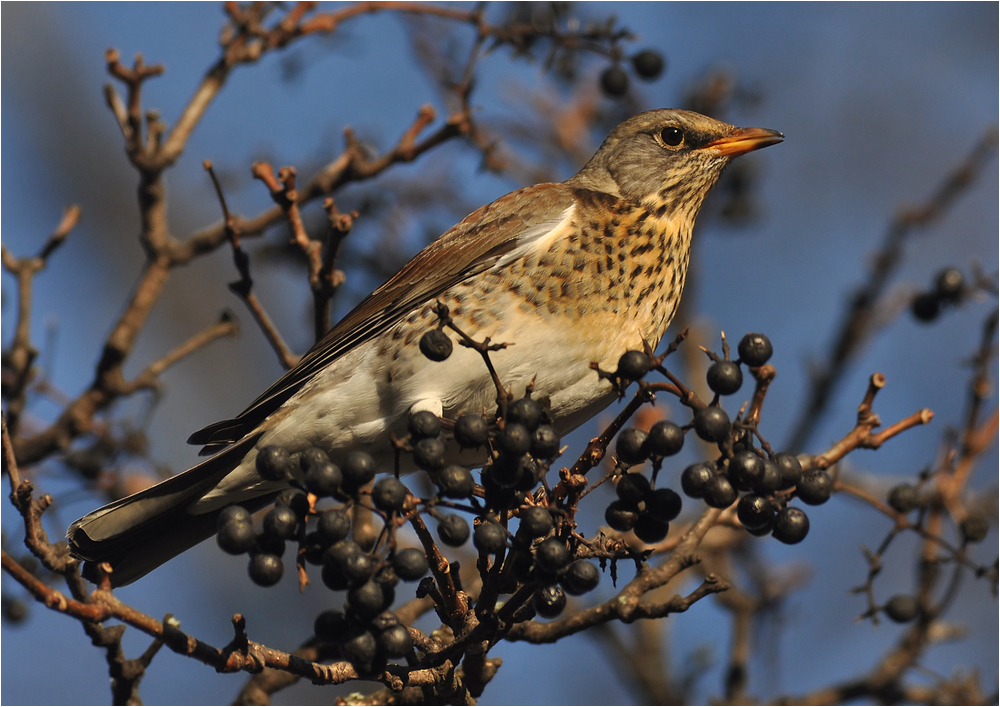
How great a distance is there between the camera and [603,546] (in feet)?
6.90

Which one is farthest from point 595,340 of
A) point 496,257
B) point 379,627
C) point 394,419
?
point 379,627

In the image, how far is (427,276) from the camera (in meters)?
3.39

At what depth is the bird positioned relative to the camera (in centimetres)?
303

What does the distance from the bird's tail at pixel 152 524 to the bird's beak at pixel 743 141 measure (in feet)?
6.50

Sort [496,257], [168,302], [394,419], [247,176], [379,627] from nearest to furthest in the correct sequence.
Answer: [379,627] → [394,419] → [496,257] → [247,176] → [168,302]

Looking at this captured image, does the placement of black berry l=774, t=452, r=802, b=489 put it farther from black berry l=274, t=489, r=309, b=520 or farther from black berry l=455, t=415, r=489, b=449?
black berry l=274, t=489, r=309, b=520

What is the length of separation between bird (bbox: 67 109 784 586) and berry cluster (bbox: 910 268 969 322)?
2.99 feet

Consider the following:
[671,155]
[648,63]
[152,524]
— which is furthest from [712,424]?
[648,63]

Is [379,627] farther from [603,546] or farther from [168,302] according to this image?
[168,302]

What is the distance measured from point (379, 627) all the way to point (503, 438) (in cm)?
47

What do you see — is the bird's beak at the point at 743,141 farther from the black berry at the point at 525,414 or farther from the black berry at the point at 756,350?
the black berry at the point at 525,414

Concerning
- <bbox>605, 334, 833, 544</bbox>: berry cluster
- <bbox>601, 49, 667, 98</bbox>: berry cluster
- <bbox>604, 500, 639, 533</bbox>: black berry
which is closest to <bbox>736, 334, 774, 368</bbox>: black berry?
<bbox>605, 334, 833, 544</bbox>: berry cluster

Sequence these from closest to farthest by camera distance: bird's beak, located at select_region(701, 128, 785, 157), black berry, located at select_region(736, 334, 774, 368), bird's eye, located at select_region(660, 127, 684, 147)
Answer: black berry, located at select_region(736, 334, 774, 368) < bird's beak, located at select_region(701, 128, 785, 157) < bird's eye, located at select_region(660, 127, 684, 147)

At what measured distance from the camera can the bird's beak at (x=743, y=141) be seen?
11.7 feet
